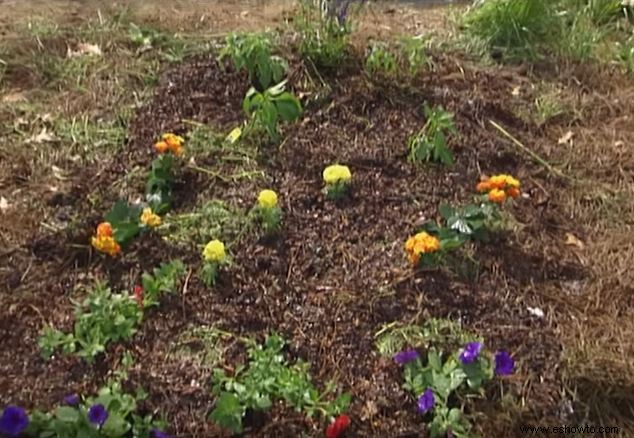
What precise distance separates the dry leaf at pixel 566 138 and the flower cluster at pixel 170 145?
4.78 feet

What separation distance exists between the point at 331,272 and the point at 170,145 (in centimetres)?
77

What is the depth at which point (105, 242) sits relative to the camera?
2.79 metres

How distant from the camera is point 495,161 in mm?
3396

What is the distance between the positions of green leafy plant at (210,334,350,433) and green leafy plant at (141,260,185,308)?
1.14 ft

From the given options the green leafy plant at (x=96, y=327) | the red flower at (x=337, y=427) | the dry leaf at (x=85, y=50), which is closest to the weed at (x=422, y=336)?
the red flower at (x=337, y=427)

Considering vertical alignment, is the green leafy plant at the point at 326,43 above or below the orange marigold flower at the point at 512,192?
above

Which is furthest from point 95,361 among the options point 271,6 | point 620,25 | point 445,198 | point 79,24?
point 620,25

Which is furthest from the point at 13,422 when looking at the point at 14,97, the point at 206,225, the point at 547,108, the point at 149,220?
the point at 547,108

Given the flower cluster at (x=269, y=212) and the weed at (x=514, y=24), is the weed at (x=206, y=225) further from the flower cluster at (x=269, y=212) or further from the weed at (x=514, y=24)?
the weed at (x=514, y=24)

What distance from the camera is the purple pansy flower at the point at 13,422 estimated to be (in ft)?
7.26

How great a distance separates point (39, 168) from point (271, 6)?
6.08ft

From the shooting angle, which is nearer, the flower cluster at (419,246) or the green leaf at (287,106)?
the flower cluster at (419,246)

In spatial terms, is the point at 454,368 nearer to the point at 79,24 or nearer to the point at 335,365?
the point at 335,365

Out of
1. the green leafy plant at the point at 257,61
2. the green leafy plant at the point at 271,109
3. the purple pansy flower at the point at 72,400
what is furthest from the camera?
the green leafy plant at the point at 257,61
